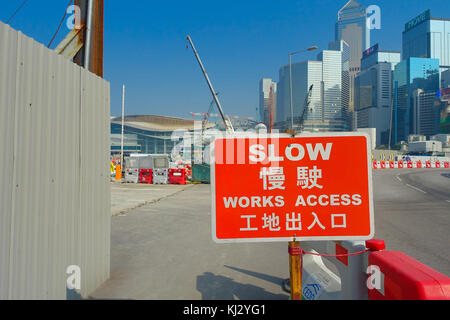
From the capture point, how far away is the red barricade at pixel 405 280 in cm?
216

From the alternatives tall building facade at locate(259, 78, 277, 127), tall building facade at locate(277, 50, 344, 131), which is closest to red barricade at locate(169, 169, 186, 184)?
tall building facade at locate(259, 78, 277, 127)

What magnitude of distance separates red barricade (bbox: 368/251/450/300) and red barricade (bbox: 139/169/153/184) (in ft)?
77.1

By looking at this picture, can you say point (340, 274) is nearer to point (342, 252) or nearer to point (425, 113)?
point (342, 252)

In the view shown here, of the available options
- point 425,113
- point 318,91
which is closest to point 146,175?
point 318,91

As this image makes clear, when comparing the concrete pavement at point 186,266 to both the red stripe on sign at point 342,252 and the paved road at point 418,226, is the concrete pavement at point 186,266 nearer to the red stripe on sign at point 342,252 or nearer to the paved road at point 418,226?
the red stripe on sign at point 342,252

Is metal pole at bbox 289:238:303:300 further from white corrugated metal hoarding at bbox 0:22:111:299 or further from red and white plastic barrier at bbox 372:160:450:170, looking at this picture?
red and white plastic barrier at bbox 372:160:450:170

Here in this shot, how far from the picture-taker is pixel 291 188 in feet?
8.86

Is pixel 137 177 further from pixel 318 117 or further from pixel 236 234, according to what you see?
pixel 318 117

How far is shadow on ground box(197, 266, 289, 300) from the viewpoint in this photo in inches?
181

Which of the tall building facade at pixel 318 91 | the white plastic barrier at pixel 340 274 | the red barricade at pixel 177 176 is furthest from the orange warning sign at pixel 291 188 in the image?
the tall building facade at pixel 318 91

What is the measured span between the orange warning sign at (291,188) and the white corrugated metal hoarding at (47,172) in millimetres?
2068

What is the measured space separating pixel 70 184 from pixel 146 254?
10.1 ft

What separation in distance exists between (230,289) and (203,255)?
193 cm
